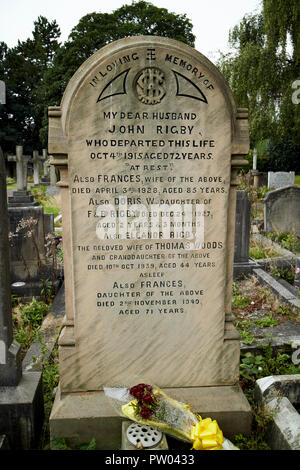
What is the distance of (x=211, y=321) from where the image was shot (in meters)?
2.92

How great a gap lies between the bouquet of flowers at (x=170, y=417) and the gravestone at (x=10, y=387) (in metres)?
0.65

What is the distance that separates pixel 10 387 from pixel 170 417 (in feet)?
4.01

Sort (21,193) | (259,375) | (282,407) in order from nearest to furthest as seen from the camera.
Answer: (282,407)
(259,375)
(21,193)

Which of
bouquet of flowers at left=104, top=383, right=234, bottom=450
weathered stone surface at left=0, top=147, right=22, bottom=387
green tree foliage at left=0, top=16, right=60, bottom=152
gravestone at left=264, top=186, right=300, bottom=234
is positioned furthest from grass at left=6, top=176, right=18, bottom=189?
A: bouquet of flowers at left=104, top=383, right=234, bottom=450

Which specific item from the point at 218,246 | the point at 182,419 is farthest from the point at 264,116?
the point at 182,419

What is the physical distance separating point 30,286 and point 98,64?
4.23 metres

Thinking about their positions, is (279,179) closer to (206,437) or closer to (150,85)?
(150,85)

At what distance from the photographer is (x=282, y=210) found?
9.23m

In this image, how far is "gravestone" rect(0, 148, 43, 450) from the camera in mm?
2729

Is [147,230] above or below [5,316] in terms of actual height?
above

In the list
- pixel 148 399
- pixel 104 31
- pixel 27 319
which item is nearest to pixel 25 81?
pixel 104 31

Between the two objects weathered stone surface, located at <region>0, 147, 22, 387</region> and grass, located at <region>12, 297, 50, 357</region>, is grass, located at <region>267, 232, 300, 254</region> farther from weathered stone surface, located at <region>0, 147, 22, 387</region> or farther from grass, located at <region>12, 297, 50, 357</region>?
weathered stone surface, located at <region>0, 147, 22, 387</region>

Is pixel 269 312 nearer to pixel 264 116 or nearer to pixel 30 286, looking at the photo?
pixel 30 286

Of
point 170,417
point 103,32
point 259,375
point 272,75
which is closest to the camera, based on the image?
point 170,417
